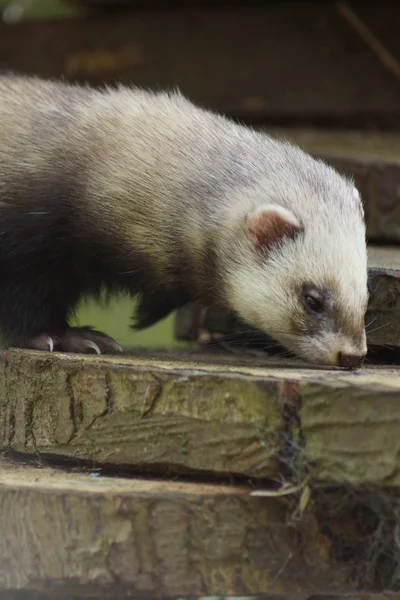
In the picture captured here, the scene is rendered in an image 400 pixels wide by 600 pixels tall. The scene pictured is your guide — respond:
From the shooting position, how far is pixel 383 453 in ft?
8.39

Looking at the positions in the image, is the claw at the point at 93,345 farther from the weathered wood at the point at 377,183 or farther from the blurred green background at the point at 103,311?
the weathered wood at the point at 377,183

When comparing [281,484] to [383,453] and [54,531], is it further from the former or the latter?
[54,531]

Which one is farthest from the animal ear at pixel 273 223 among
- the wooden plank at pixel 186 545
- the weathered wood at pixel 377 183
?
the weathered wood at pixel 377 183

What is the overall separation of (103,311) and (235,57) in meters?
2.19

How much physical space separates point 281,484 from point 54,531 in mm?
586

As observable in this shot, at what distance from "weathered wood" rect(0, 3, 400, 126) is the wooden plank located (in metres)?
3.82

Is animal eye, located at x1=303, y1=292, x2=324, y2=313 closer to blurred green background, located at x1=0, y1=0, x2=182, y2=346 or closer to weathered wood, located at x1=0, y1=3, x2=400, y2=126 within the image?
blurred green background, located at x1=0, y1=0, x2=182, y2=346

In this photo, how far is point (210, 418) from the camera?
271 cm

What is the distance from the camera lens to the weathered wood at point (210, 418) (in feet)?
8.43

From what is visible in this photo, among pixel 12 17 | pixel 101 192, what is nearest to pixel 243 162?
pixel 101 192

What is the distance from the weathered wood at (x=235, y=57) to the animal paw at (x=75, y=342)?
102 inches

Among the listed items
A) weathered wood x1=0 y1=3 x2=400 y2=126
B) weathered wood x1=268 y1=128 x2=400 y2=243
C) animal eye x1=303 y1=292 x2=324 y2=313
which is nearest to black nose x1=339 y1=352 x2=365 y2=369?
animal eye x1=303 y1=292 x2=324 y2=313

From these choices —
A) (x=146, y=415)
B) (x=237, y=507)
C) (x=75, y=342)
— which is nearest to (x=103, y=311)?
(x=75, y=342)

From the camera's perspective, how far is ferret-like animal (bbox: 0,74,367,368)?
3480mm
